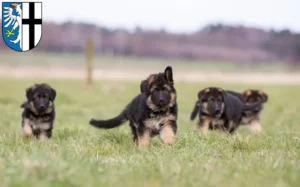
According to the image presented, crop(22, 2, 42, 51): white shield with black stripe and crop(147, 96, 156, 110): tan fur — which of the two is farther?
crop(22, 2, 42, 51): white shield with black stripe

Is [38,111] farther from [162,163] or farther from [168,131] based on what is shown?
[162,163]

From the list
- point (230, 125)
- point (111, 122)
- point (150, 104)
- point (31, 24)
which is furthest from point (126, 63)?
point (150, 104)

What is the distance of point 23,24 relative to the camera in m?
10.9

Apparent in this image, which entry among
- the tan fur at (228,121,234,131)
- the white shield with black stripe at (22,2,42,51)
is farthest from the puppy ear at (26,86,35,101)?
the tan fur at (228,121,234,131)

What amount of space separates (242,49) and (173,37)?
11.7 meters

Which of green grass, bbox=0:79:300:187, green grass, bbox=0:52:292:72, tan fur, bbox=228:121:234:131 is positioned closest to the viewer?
green grass, bbox=0:79:300:187

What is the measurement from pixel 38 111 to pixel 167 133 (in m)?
2.69

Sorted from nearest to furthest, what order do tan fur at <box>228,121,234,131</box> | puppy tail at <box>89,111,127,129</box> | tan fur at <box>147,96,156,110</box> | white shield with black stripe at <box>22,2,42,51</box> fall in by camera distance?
tan fur at <box>147,96,156,110</box> → puppy tail at <box>89,111,127,129</box> → tan fur at <box>228,121,234,131</box> → white shield with black stripe at <box>22,2,42,51</box>

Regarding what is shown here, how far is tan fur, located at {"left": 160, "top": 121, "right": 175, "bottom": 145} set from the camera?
21.8ft

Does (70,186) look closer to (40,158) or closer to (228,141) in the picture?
(40,158)

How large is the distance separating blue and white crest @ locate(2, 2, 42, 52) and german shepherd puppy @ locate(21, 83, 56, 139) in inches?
109

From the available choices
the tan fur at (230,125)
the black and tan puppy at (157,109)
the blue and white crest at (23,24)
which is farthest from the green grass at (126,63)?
the black and tan puppy at (157,109)

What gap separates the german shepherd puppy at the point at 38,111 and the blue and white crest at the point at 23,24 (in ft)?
9.12

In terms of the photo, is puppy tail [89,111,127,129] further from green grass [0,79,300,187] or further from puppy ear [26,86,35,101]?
puppy ear [26,86,35,101]
